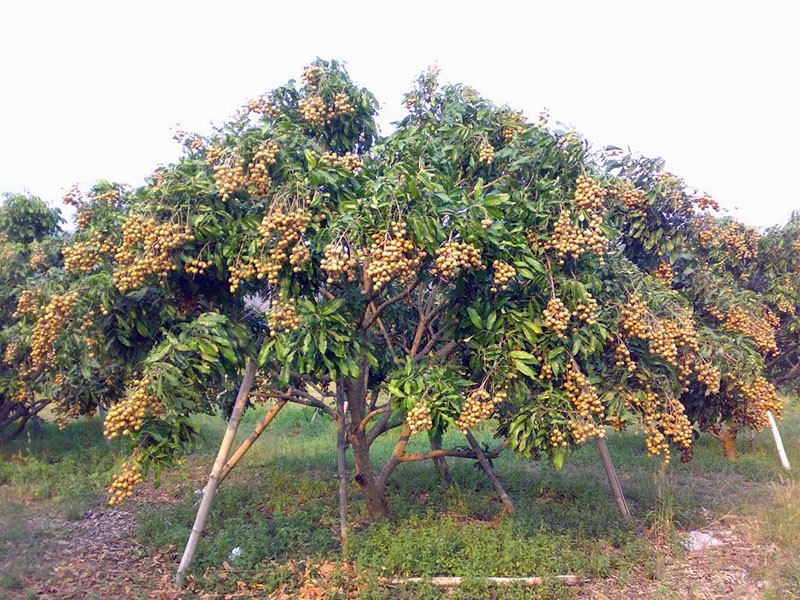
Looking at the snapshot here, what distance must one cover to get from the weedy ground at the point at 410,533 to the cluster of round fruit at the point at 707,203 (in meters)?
2.46

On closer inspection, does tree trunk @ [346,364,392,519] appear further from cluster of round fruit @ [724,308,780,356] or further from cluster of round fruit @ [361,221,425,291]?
cluster of round fruit @ [724,308,780,356]

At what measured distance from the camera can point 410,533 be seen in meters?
4.93

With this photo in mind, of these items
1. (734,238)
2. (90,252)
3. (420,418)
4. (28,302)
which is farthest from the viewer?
(734,238)

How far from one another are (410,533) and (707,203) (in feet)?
11.0

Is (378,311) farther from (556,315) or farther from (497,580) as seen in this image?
(497,580)

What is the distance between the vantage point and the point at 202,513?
14.4 ft

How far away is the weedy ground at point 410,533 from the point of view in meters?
4.36

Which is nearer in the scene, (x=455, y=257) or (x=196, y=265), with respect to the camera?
(x=455, y=257)

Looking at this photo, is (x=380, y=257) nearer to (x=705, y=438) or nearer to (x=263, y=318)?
(x=263, y=318)

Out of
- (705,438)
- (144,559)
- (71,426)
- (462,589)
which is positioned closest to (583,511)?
(462,589)

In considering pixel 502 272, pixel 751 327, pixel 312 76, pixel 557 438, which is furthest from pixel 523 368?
pixel 751 327

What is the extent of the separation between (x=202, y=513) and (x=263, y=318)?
1.48m

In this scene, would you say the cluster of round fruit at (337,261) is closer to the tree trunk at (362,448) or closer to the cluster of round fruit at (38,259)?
the tree trunk at (362,448)

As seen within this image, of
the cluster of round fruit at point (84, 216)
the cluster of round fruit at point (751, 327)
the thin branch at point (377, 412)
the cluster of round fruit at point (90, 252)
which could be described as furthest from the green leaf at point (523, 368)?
the cluster of round fruit at point (84, 216)
